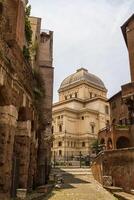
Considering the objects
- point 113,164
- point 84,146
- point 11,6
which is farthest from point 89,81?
point 11,6

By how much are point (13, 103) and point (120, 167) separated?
12.0 metres

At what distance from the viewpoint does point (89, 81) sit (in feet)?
251

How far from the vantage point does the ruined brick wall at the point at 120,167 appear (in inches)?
776

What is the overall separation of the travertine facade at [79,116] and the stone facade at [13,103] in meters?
48.9

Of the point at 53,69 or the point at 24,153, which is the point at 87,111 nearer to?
Result: the point at 53,69

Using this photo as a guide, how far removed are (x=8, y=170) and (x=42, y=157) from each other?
990 cm

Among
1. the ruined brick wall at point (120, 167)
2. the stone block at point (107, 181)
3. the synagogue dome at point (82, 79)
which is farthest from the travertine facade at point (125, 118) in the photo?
the synagogue dome at point (82, 79)

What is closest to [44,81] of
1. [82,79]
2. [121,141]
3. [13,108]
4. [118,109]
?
[13,108]

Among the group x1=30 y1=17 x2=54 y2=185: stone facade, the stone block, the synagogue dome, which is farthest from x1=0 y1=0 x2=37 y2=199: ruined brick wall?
the synagogue dome

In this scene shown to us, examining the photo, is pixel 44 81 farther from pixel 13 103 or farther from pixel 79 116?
pixel 79 116

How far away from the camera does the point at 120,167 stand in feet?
68.3

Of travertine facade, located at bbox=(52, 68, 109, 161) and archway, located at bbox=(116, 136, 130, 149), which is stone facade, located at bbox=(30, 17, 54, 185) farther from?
travertine facade, located at bbox=(52, 68, 109, 161)

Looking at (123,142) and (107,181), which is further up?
(123,142)

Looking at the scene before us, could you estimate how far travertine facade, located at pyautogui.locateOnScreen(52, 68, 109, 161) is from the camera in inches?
2584
